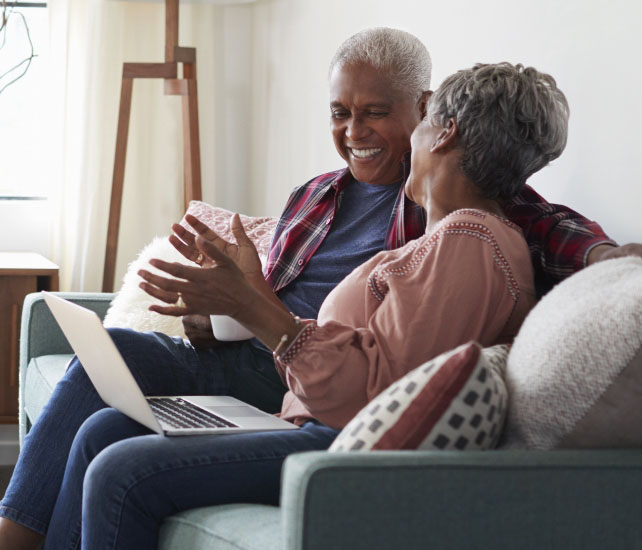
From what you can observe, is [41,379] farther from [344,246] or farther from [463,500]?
[463,500]

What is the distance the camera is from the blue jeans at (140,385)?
1590 millimetres

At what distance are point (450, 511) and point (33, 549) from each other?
867 millimetres

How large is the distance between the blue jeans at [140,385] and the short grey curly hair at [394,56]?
628mm

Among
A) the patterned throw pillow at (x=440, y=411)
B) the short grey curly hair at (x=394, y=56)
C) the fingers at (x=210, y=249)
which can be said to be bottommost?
the patterned throw pillow at (x=440, y=411)

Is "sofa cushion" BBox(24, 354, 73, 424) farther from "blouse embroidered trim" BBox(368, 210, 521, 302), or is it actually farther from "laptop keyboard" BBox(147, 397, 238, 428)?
"blouse embroidered trim" BBox(368, 210, 521, 302)

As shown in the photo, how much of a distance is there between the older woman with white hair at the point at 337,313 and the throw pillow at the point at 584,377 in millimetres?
215

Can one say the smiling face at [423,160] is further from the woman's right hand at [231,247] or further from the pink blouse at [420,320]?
the woman's right hand at [231,247]

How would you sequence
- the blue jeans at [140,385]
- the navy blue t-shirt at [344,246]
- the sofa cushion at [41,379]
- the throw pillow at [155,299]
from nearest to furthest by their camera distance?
the blue jeans at [140,385] → the navy blue t-shirt at [344,246] → the sofa cushion at [41,379] → the throw pillow at [155,299]

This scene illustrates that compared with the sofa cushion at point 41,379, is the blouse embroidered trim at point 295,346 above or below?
above

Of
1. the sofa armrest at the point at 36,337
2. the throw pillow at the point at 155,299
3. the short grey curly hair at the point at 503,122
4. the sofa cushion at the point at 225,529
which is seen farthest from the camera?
the sofa armrest at the point at 36,337

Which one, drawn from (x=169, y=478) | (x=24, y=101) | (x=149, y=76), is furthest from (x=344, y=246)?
(x=24, y=101)

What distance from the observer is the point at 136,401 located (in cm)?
140

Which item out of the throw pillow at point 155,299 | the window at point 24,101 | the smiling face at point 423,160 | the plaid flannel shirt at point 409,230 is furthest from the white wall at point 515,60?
the window at point 24,101

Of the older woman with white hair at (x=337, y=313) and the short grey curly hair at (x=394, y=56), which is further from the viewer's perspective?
the short grey curly hair at (x=394, y=56)
